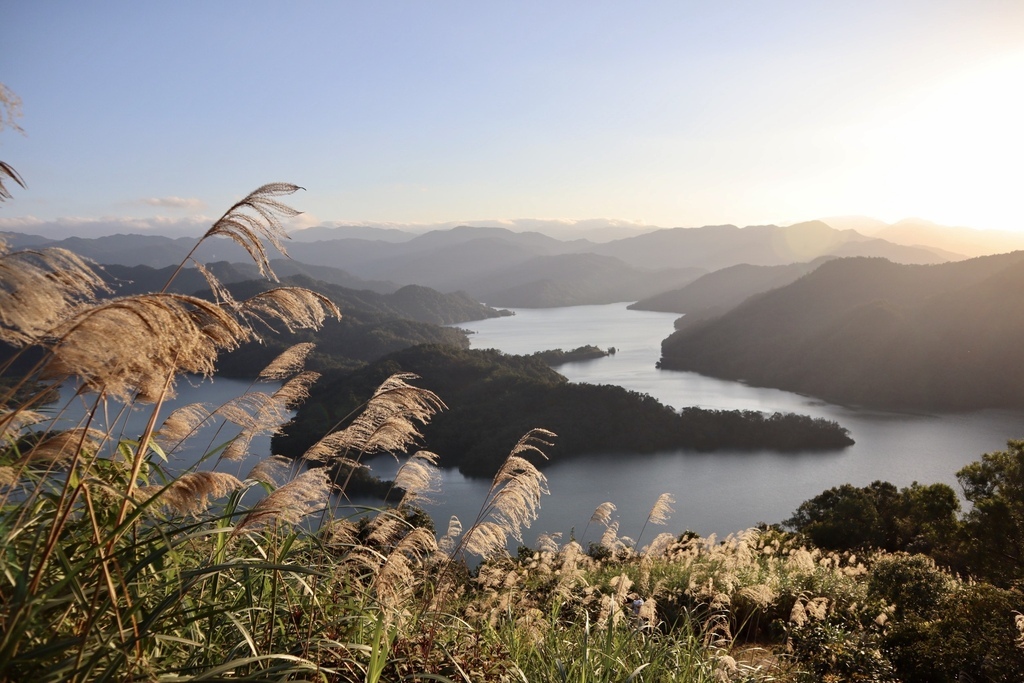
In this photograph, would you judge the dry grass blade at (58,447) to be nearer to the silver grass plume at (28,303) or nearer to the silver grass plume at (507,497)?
the silver grass plume at (28,303)

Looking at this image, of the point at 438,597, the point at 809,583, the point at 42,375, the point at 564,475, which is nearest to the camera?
the point at 42,375

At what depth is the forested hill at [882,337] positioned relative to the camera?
166ft

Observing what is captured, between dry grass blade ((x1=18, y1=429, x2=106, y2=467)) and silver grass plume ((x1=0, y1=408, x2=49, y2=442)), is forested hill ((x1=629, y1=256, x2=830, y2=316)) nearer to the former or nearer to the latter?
silver grass plume ((x1=0, y1=408, x2=49, y2=442))

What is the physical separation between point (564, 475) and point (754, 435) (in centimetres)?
1480

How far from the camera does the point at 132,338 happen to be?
1092mm

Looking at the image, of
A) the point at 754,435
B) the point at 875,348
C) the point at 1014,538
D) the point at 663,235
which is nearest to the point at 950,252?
the point at 875,348

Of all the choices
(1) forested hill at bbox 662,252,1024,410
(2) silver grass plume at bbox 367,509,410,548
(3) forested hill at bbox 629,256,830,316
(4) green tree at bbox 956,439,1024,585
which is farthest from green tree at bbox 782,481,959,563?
(3) forested hill at bbox 629,256,830,316

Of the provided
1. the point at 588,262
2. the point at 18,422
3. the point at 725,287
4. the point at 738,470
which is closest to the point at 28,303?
the point at 18,422

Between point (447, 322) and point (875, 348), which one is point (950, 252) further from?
point (447, 322)

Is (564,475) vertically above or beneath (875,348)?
beneath

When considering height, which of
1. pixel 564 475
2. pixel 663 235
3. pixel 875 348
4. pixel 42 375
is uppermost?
pixel 663 235

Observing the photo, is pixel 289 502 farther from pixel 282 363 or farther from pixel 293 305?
pixel 282 363

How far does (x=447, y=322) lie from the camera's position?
99812 millimetres

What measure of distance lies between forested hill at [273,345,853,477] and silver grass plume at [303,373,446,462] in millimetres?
34723
